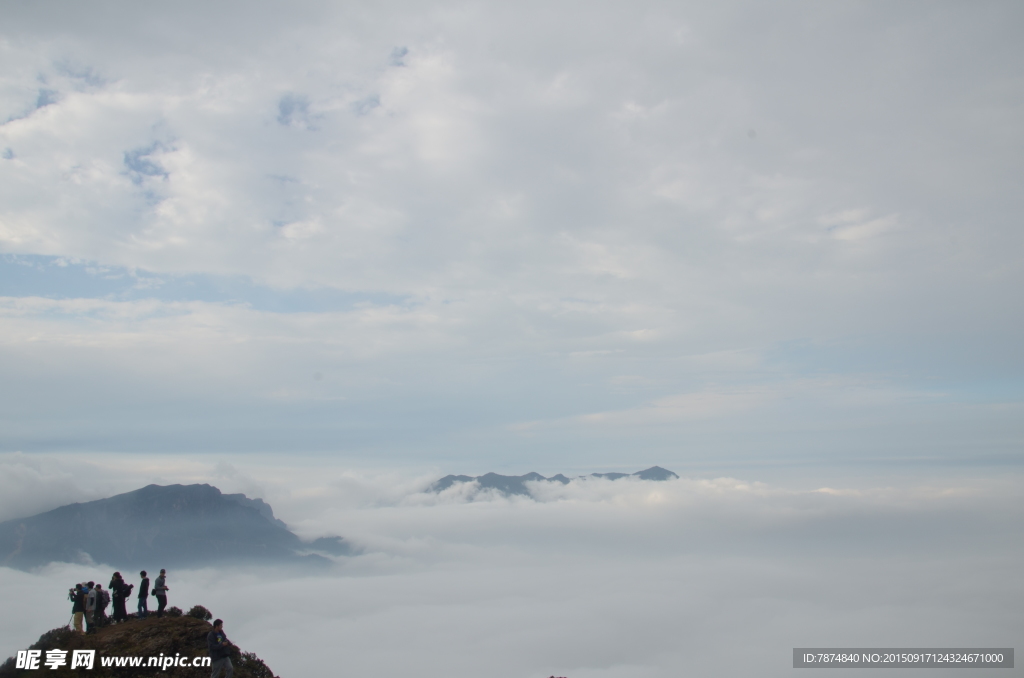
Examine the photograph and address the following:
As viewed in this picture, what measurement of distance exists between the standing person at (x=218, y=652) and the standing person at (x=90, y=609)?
12.1 m

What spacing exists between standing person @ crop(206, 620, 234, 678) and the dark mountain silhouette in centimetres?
249

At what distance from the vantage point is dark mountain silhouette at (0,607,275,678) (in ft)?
71.2

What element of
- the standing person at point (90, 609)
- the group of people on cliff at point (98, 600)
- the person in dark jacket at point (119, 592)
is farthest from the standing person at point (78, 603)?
the person in dark jacket at point (119, 592)

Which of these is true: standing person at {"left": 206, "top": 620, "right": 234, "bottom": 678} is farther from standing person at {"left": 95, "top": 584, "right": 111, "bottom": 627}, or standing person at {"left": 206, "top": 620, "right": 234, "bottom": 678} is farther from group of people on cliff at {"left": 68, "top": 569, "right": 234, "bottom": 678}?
standing person at {"left": 95, "top": 584, "right": 111, "bottom": 627}

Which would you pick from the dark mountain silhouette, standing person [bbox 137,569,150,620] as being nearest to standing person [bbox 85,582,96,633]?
the dark mountain silhouette

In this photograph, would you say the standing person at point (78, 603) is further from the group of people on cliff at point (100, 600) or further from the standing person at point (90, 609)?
the standing person at point (90, 609)

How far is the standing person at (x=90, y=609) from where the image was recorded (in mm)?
26219

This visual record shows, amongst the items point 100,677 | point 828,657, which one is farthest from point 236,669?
point 828,657

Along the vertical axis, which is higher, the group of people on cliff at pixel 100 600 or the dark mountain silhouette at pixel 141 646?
the group of people on cliff at pixel 100 600

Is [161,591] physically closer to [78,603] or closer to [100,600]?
[100,600]

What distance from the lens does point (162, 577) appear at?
28.1 metres

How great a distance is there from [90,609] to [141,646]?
4.52 meters

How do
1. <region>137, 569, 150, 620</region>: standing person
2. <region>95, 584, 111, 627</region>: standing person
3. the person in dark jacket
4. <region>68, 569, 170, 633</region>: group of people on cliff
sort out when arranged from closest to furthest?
<region>68, 569, 170, 633</region>: group of people on cliff → <region>95, 584, 111, 627</region>: standing person → the person in dark jacket → <region>137, 569, 150, 620</region>: standing person

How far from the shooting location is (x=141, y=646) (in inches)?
951
